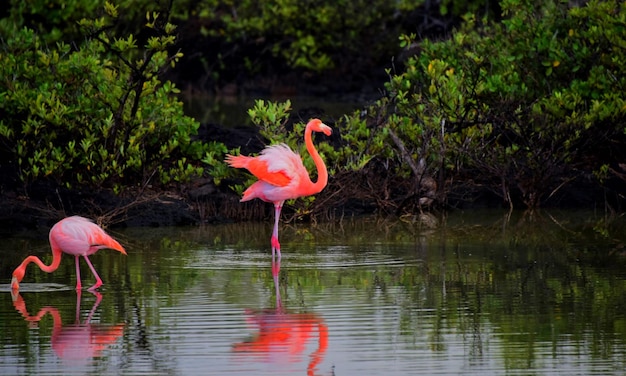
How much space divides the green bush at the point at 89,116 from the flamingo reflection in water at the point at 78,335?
196 inches

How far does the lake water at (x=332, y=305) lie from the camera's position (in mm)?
7684

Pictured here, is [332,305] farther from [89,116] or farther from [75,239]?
[89,116]

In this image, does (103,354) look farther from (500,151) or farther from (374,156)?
(500,151)

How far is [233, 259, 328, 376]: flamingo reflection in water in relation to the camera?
7.91m

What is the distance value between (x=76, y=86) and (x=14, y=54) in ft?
2.65

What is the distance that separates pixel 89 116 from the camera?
1470cm

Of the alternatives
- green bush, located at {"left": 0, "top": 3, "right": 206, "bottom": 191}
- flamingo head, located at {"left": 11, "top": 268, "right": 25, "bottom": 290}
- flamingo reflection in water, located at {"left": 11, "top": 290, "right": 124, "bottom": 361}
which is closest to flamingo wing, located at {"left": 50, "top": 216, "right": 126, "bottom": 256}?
flamingo head, located at {"left": 11, "top": 268, "right": 25, "bottom": 290}

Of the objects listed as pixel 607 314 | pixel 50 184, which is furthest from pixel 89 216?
pixel 607 314

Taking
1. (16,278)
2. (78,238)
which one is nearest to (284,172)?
(78,238)

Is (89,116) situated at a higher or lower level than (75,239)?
higher

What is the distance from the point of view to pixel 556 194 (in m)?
15.8

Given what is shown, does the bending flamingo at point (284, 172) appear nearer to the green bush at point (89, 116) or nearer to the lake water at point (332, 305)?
the lake water at point (332, 305)

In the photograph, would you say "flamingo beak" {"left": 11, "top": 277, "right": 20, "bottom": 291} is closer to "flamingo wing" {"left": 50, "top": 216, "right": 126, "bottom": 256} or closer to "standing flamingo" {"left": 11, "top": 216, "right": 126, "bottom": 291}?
"standing flamingo" {"left": 11, "top": 216, "right": 126, "bottom": 291}

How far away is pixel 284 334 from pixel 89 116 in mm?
6807
